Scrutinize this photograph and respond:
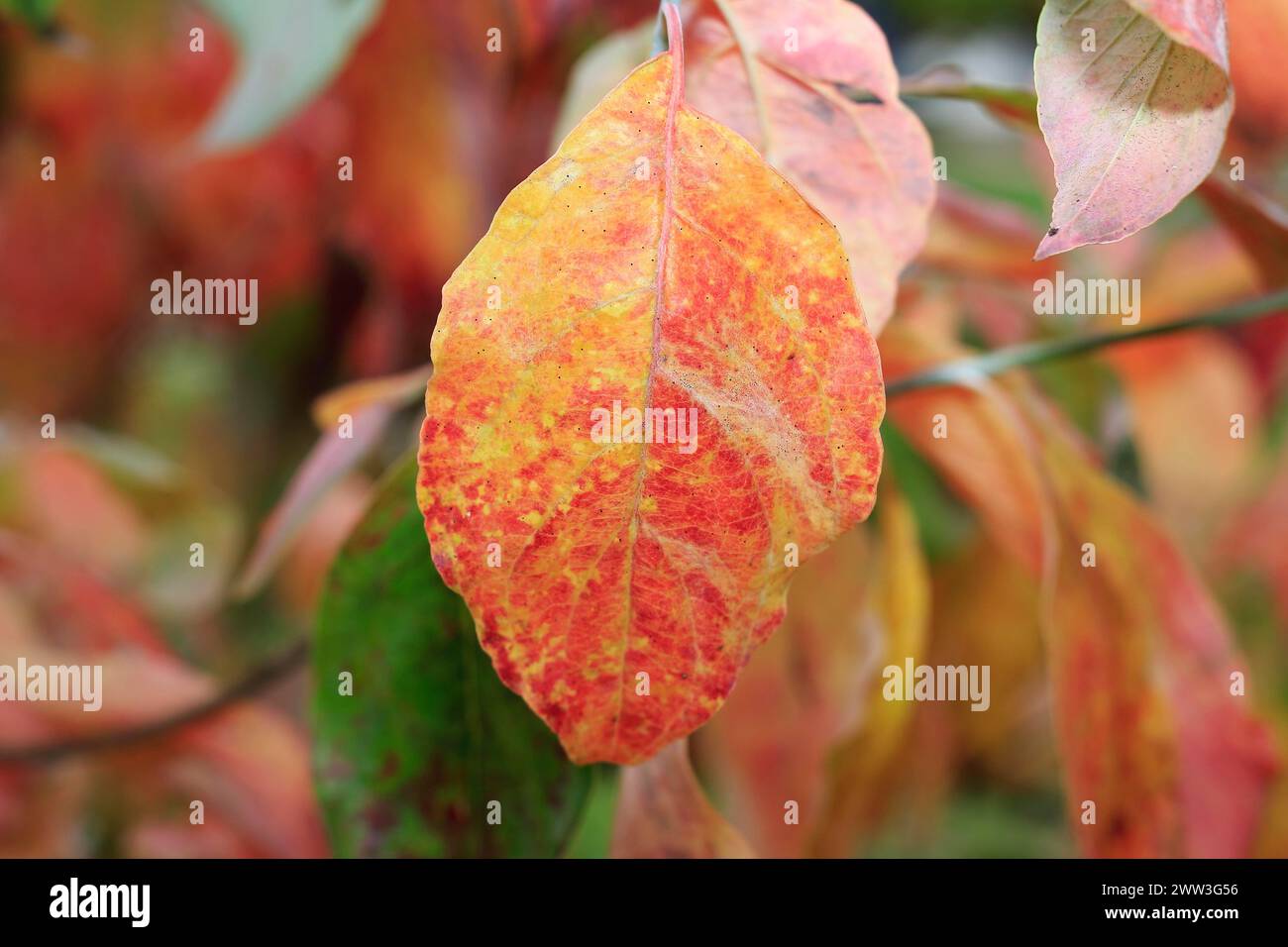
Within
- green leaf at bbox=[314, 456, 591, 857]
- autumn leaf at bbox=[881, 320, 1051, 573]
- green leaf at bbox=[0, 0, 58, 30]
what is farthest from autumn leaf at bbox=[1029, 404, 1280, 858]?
green leaf at bbox=[0, 0, 58, 30]

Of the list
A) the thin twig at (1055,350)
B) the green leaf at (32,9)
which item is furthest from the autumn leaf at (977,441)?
the green leaf at (32,9)

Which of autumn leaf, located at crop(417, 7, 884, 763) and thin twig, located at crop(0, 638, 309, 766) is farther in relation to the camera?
thin twig, located at crop(0, 638, 309, 766)

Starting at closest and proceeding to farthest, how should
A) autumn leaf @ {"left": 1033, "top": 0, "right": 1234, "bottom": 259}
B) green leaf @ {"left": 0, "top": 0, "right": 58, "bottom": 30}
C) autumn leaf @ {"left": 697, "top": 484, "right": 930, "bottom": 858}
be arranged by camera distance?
1. autumn leaf @ {"left": 1033, "top": 0, "right": 1234, "bottom": 259}
2. green leaf @ {"left": 0, "top": 0, "right": 58, "bottom": 30}
3. autumn leaf @ {"left": 697, "top": 484, "right": 930, "bottom": 858}

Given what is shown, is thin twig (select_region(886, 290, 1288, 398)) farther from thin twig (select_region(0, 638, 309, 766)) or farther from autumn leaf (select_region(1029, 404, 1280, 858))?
thin twig (select_region(0, 638, 309, 766))

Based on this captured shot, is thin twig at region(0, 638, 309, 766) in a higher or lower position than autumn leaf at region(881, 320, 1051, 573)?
lower

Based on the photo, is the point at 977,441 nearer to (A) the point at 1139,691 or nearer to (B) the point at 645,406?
(A) the point at 1139,691

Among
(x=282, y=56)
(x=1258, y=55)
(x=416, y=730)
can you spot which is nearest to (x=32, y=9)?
(x=282, y=56)
